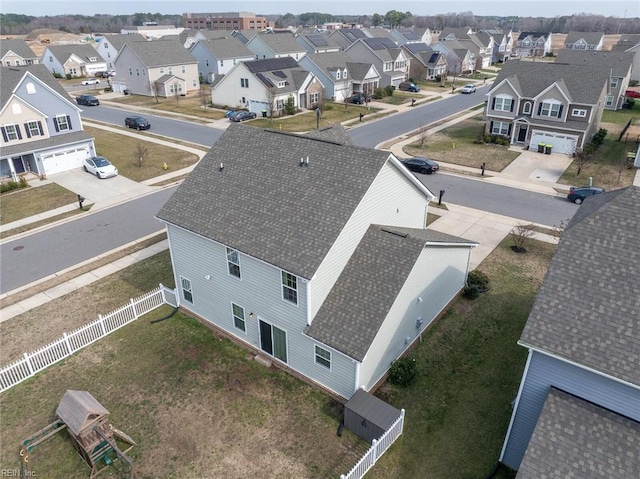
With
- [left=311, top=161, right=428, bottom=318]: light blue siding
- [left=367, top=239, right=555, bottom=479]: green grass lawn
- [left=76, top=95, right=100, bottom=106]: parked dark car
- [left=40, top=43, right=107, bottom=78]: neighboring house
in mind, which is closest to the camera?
[left=367, top=239, right=555, bottom=479]: green grass lawn

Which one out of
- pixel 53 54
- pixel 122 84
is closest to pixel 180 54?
pixel 122 84

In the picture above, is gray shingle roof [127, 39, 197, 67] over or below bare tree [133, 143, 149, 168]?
over

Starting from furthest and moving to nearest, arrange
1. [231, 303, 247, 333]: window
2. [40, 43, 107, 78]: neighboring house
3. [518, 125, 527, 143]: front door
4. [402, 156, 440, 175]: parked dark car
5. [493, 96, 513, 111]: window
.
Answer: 1. [40, 43, 107, 78]: neighboring house
2. [493, 96, 513, 111]: window
3. [518, 125, 527, 143]: front door
4. [402, 156, 440, 175]: parked dark car
5. [231, 303, 247, 333]: window

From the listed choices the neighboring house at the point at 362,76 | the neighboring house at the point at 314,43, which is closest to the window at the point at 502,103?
the neighboring house at the point at 362,76

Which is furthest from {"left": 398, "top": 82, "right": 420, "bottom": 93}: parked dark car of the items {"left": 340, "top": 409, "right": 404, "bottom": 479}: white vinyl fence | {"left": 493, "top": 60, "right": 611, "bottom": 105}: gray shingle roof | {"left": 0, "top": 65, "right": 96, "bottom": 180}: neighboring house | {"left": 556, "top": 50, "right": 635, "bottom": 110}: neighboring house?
{"left": 340, "top": 409, "right": 404, "bottom": 479}: white vinyl fence

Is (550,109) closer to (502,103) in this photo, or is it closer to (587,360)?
(502,103)

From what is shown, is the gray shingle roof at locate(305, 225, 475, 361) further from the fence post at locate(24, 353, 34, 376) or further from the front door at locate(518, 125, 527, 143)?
the front door at locate(518, 125, 527, 143)

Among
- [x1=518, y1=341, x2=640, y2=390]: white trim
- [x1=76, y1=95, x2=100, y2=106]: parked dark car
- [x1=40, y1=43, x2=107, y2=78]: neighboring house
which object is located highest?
[x1=40, y1=43, x2=107, y2=78]: neighboring house

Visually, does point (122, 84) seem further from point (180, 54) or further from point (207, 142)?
point (207, 142)
